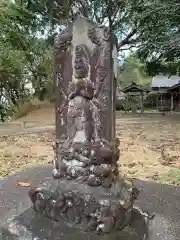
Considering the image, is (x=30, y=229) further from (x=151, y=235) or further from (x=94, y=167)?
(x=151, y=235)

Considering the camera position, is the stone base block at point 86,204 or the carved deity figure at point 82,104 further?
the carved deity figure at point 82,104

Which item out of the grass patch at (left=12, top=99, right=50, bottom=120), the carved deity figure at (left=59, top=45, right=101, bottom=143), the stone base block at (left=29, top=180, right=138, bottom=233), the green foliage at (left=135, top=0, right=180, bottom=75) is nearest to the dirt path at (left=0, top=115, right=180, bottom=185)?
the stone base block at (left=29, top=180, right=138, bottom=233)

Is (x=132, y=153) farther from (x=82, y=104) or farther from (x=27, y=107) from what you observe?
(x=27, y=107)

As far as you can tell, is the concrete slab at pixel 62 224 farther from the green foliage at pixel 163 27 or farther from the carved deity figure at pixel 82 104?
the green foliage at pixel 163 27

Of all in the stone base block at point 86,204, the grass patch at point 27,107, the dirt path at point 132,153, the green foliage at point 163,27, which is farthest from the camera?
the grass patch at point 27,107

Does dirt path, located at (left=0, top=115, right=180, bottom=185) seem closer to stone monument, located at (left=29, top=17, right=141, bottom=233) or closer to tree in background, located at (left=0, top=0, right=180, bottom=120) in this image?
stone monument, located at (left=29, top=17, right=141, bottom=233)

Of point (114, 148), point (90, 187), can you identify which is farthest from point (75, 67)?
point (90, 187)

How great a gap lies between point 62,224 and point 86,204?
0.31m

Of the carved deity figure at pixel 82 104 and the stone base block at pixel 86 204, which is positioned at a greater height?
the carved deity figure at pixel 82 104

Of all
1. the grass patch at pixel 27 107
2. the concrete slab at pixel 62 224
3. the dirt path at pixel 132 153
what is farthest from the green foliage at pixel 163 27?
the concrete slab at pixel 62 224

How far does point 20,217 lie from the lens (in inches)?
115

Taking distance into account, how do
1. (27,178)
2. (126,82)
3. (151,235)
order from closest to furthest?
1. (151,235)
2. (27,178)
3. (126,82)

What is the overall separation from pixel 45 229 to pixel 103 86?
1346 millimetres

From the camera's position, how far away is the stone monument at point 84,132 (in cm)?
270
